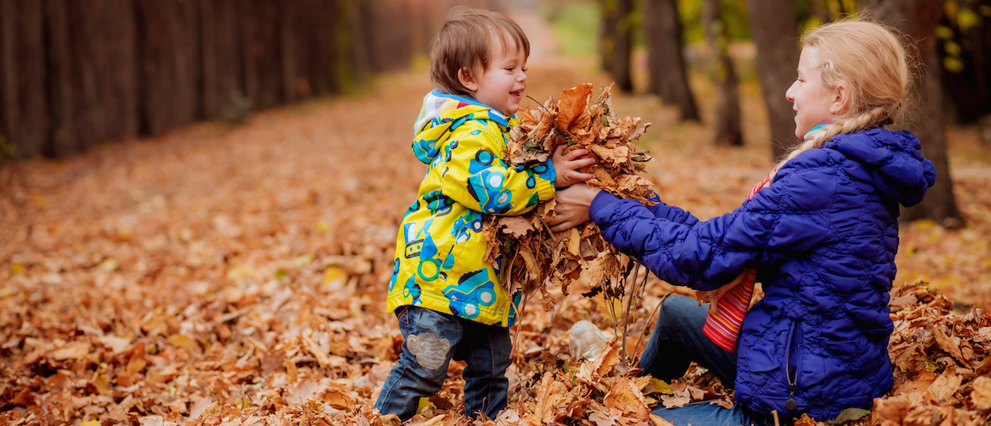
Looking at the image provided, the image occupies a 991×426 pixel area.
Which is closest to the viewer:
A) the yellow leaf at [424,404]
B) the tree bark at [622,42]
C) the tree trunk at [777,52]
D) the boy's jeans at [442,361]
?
the boy's jeans at [442,361]

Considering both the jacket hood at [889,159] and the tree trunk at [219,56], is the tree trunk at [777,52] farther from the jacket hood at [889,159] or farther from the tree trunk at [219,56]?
the tree trunk at [219,56]

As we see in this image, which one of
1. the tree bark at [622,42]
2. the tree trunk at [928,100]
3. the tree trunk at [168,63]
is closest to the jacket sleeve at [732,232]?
the tree trunk at [928,100]

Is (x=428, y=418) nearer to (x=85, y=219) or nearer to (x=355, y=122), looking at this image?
(x=85, y=219)

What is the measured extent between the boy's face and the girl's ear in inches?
43.0

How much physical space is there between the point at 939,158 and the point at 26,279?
767 centimetres

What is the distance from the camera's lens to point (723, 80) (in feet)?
36.2

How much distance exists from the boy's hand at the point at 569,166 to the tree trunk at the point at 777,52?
622 cm

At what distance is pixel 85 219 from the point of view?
7027 millimetres

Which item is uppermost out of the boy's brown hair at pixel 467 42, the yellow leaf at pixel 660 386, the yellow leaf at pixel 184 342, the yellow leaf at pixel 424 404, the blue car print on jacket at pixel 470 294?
the boy's brown hair at pixel 467 42

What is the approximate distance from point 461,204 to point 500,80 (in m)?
0.50

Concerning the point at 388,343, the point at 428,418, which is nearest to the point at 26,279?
the point at 388,343

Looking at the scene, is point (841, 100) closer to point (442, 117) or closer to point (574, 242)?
point (574, 242)

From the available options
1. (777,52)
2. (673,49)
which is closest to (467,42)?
(777,52)

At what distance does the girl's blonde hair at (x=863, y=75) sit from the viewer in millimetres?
2143
